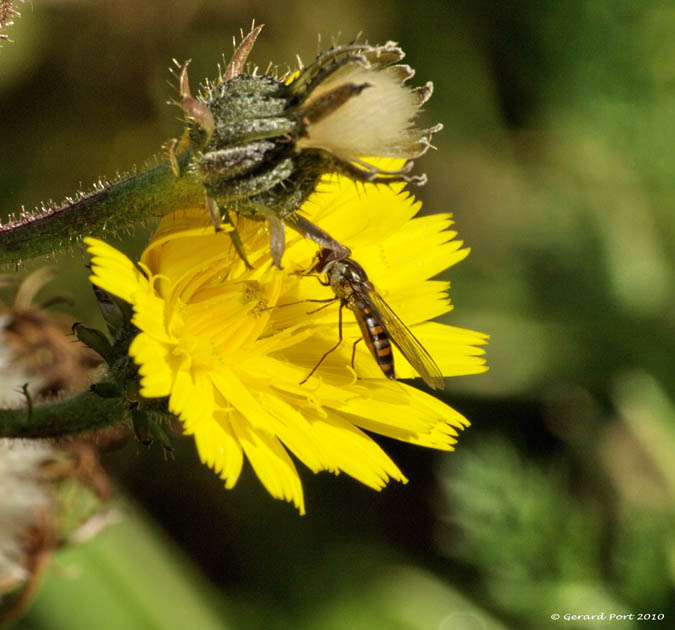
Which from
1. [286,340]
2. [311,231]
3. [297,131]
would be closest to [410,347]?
[286,340]

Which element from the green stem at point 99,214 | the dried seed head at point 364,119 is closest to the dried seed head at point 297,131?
the dried seed head at point 364,119

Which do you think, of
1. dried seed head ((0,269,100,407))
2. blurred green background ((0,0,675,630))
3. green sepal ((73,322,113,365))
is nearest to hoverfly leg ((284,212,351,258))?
green sepal ((73,322,113,365))

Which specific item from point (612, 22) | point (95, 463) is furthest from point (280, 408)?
point (612, 22)

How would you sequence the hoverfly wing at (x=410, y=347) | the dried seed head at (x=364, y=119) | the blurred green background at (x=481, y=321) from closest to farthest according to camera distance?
the dried seed head at (x=364, y=119)
the hoverfly wing at (x=410, y=347)
the blurred green background at (x=481, y=321)

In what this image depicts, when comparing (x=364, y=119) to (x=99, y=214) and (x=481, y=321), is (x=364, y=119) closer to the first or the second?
(x=99, y=214)

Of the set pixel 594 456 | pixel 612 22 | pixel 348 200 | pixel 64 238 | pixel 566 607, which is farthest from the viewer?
pixel 612 22

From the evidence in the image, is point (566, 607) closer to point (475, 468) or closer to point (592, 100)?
point (475, 468)

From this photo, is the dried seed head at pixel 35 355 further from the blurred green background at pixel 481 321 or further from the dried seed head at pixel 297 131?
the dried seed head at pixel 297 131
